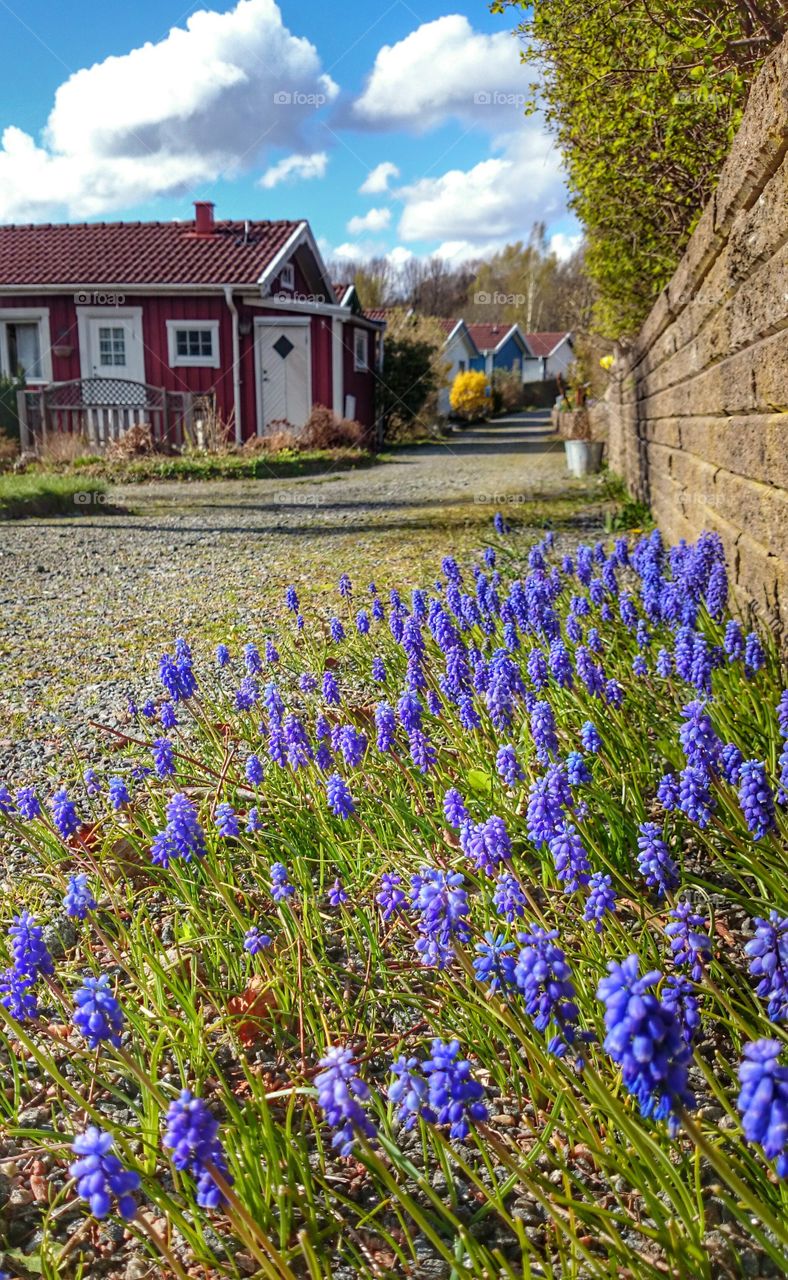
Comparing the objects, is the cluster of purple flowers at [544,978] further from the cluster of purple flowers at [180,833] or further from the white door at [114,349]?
the white door at [114,349]

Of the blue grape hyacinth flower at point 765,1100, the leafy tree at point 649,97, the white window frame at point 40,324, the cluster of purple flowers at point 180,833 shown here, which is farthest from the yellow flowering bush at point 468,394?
the blue grape hyacinth flower at point 765,1100

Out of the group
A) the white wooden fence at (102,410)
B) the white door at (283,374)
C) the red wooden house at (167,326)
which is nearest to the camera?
the white wooden fence at (102,410)

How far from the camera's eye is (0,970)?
6.73ft

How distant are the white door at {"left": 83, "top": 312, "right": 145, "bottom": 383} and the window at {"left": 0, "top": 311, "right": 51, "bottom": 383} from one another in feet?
3.58

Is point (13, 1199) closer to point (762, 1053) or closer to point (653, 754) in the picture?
point (762, 1053)

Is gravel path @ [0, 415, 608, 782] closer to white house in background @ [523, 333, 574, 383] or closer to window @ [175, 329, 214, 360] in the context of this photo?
window @ [175, 329, 214, 360]

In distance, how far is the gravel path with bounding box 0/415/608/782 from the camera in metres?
4.29

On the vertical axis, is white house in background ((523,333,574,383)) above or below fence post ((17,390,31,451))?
above

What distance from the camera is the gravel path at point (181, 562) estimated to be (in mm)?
4293

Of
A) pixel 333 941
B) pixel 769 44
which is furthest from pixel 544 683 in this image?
pixel 769 44

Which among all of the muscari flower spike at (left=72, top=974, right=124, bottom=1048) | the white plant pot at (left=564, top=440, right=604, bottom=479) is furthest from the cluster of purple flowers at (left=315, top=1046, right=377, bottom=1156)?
the white plant pot at (left=564, top=440, right=604, bottom=479)

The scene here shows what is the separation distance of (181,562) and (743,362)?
5.21 metres

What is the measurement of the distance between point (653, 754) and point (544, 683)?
14.9 inches

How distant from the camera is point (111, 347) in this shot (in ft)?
67.2
